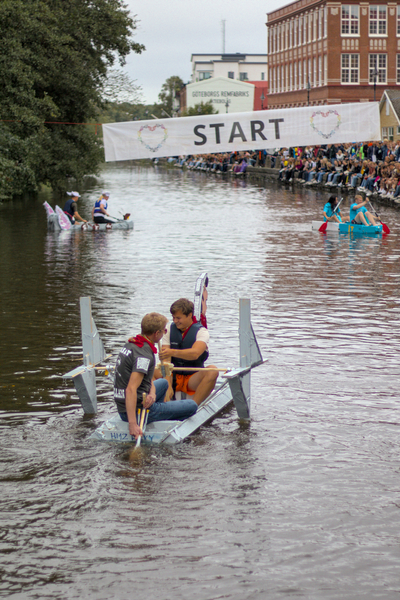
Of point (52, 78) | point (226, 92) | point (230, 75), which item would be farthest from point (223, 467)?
point (230, 75)

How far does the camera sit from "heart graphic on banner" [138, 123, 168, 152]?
13539mm

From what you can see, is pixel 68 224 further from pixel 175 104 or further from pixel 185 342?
pixel 175 104

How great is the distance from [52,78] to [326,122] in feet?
82.4

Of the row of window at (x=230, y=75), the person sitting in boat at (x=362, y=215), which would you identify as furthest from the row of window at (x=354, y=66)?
the person sitting in boat at (x=362, y=215)

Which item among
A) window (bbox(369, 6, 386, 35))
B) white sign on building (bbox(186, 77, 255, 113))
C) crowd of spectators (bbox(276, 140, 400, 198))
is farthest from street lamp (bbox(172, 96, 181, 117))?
crowd of spectators (bbox(276, 140, 400, 198))

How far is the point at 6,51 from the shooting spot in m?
31.3

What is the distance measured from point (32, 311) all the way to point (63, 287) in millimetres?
2474

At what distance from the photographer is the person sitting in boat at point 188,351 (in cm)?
776

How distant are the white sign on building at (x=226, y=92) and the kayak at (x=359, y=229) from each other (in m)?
109

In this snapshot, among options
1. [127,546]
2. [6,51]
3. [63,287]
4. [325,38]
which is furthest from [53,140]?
[325,38]

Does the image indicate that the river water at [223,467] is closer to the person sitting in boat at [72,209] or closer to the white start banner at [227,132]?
the white start banner at [227,132]

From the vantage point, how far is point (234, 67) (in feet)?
507

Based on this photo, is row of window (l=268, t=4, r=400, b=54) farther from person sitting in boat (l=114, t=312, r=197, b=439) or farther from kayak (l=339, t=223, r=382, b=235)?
person sitting in boat (l=114, t=312, r=197, b=439)

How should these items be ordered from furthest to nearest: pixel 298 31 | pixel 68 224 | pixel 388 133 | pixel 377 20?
pixel 298 31
pixel 377 20
pixel 388 133
pixel 68 224
